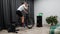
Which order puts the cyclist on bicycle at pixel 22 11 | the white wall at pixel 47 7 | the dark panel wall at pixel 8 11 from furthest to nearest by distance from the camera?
the white wall at pixel 47 7, the cyclist on bicycle at pixel 22 11, the dark panel wall at pixel 8 11

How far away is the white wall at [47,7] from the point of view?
21.4 ft

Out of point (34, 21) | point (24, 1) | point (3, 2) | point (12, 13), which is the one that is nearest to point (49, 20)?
point (34, 21)

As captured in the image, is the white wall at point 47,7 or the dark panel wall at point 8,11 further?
the white wall at point 47,7

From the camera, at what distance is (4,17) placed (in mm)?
5055

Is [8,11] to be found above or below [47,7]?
below

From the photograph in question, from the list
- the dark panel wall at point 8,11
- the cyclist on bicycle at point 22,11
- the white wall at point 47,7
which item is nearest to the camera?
the dark panel wall at point 8,11

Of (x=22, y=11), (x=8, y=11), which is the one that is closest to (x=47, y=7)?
(x=22, y=11)

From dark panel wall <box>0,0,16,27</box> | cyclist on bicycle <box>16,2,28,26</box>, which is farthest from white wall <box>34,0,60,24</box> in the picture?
dark panel wall <box>0,0,16,27</box>

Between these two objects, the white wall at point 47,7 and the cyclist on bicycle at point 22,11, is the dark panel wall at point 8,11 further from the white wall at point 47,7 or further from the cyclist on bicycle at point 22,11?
the white wall at point 47,7

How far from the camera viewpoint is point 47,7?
663 cm

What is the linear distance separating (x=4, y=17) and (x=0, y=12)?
Answer: 0.28 m

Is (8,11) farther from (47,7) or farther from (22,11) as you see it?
(47,7)

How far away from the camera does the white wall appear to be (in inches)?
257

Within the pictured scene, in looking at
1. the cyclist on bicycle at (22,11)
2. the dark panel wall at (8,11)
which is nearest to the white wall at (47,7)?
the cyclist on bicycle at (22,11)
